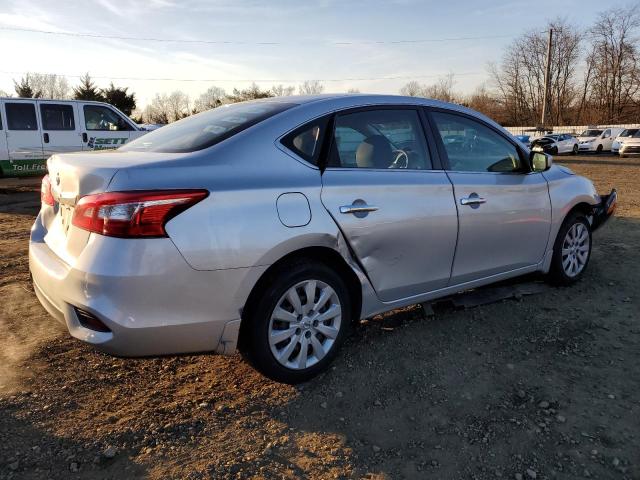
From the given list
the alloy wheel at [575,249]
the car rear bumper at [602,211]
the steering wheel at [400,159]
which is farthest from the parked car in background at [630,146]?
the steering wheel at [400,159]

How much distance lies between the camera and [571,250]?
15.0 ft

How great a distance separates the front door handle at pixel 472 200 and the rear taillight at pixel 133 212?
1980 mm

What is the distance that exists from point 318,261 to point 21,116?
11.5 meters

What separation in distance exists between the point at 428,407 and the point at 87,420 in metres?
1.78

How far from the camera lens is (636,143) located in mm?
26781

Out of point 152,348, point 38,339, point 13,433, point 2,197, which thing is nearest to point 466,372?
point 152,348

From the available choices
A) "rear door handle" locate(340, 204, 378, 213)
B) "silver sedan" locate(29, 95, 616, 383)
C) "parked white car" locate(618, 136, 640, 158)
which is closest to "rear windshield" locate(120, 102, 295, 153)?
"silver sedan" locate(29, 95, 616, 383)

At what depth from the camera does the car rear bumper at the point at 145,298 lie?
2312 mm

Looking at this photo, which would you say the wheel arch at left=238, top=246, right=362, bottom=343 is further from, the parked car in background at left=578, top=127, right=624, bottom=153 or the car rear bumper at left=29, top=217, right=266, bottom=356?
the parked car in background at left=578, top=127, right=624, bottom=153

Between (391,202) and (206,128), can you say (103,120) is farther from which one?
(391,202)

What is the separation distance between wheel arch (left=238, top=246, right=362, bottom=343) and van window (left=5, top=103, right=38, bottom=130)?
37.5ft

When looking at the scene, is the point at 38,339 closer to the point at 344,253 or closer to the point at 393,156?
the point at 344,253

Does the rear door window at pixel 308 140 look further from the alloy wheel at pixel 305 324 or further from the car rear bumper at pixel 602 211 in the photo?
the car rear bumper at pixel 602 211

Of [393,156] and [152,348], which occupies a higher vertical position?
[393,156]
